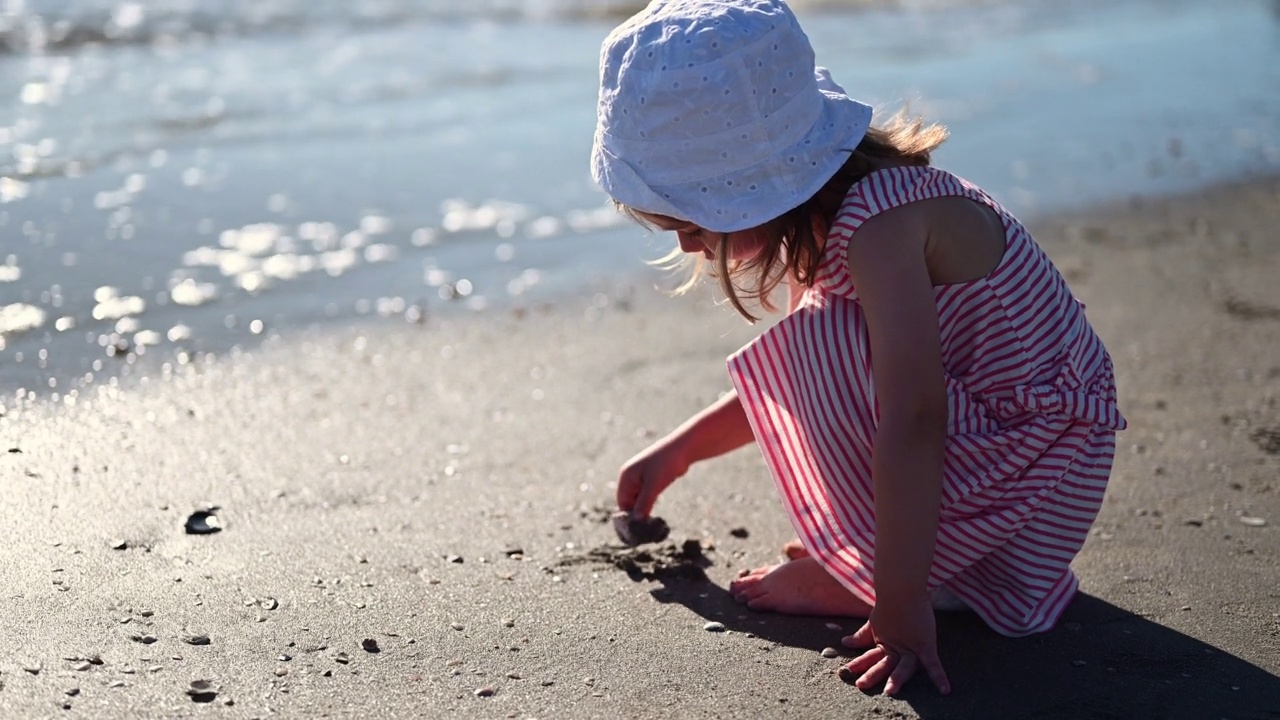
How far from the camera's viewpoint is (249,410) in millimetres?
3279

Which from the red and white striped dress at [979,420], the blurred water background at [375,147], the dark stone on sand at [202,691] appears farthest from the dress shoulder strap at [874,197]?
the blurred water background at [375,147]

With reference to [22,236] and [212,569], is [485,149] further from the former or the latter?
[212,569]

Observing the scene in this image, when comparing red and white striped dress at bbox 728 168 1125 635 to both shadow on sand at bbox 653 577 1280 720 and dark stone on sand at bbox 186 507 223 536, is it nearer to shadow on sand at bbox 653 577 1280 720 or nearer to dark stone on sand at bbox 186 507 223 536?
shadow on sand at bbox 653 577 1280 720

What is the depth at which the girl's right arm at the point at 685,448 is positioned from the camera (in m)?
2.67

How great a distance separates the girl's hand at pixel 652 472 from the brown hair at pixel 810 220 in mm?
439

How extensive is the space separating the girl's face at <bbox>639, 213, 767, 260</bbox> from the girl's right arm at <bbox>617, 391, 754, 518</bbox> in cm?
44

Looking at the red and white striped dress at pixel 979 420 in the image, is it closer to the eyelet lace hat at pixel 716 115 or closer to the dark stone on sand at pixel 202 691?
the eyelet lace hat at pixel 716 115

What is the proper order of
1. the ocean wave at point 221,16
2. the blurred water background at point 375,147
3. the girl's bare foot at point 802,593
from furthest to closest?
1. the ocean wave at point 221,16
2. the blurred water background at point 375,147
3. the girl's bare foot at point 802,593

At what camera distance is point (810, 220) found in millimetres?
2275

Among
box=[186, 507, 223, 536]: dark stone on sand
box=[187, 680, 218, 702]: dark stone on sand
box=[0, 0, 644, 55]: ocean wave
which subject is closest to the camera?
box=[187, 680, 218, 702]: dark stone on sand

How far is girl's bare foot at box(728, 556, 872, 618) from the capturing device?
2.45m

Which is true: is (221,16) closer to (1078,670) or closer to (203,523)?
(203,523)

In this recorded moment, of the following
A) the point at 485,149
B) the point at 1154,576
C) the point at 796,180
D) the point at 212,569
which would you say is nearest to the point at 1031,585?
the point at 1154,576


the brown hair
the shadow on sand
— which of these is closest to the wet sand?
the shadow on sand
